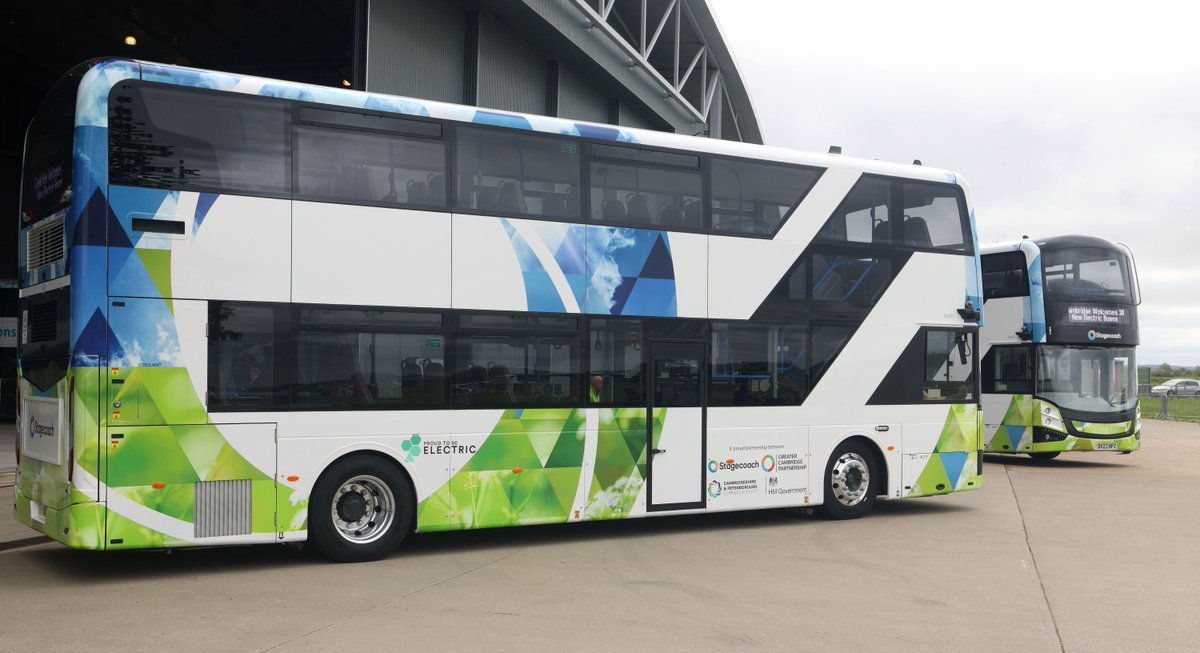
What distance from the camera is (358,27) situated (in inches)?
562

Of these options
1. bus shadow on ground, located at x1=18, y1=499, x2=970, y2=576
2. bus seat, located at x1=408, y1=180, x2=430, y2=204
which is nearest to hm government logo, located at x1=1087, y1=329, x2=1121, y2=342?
bus shadow on ground, located at x1=18, y1=499, x2=970, y2=576

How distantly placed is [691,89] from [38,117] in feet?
82.6

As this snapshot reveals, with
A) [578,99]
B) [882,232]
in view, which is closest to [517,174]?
[882,232]

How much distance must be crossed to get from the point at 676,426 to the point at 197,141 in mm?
5347

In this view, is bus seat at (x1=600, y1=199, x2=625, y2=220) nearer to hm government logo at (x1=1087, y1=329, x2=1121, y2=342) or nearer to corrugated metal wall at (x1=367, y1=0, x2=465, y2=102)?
corrugated metal wall at (x1=367, y1=0, x2=465, y2=102)

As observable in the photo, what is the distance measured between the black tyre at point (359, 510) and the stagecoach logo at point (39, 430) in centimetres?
208

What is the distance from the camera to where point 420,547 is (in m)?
10.1

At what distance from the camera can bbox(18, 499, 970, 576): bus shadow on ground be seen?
8.73 meters

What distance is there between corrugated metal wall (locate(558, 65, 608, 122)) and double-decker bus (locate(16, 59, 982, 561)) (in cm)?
922

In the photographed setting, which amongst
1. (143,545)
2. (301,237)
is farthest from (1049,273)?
(143,545)

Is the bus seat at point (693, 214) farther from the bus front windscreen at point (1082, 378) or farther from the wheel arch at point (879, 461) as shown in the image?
the bus front windscreen at point (1082, 378)

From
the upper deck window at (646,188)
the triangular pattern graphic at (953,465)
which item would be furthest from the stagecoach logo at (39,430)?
the triangular pattern graphic at (953,465)

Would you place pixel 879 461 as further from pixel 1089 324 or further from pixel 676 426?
pixel 1089 324

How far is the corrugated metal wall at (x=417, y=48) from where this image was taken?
14617mm
